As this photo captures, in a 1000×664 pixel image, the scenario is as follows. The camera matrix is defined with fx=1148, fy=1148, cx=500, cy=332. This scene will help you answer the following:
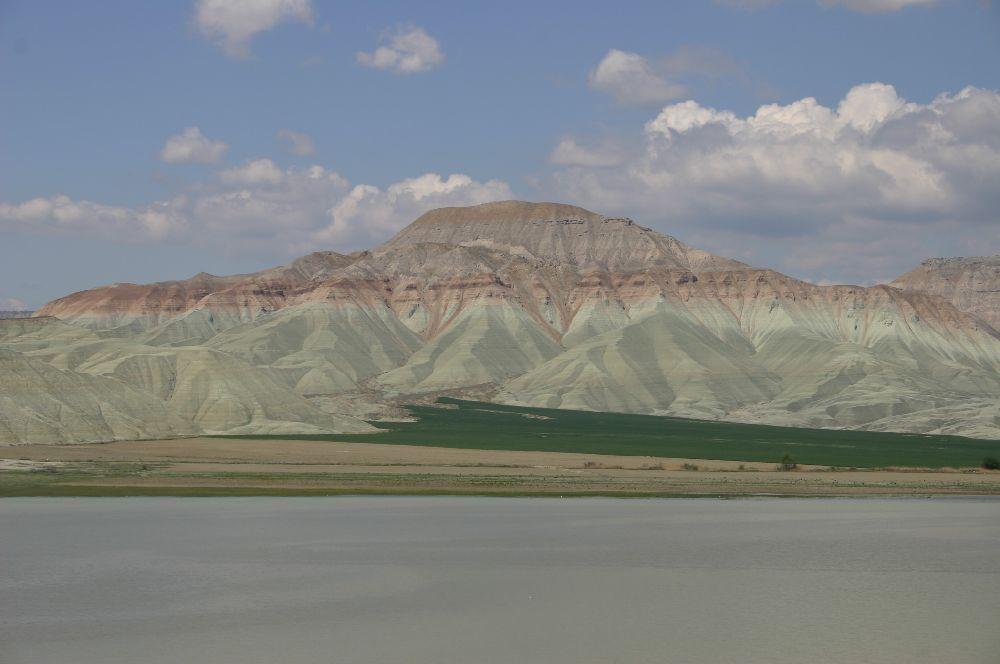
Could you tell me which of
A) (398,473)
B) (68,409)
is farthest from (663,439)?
(68,409)

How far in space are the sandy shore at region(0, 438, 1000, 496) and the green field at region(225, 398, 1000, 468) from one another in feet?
29.0

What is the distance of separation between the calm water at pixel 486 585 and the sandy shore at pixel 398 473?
35.5ft

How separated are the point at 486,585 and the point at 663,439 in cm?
9867

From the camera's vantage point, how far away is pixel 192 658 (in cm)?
3030

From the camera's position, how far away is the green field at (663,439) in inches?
4528

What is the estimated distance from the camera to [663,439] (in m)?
A: 138

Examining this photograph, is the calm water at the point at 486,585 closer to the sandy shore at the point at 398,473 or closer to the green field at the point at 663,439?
the sandy shore at the point at 398,473

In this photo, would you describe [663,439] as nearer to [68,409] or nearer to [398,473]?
[398,473]

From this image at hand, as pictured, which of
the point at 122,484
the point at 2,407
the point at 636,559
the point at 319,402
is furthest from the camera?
the point at 319,402

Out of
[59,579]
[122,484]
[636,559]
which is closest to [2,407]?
[122,484]

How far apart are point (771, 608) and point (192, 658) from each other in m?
18.4

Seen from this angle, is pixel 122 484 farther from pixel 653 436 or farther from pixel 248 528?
pixel 653 436

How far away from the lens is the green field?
4528 inches

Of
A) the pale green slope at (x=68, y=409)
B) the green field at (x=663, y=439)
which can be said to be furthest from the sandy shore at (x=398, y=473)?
the green field at (x=663, y=439)
